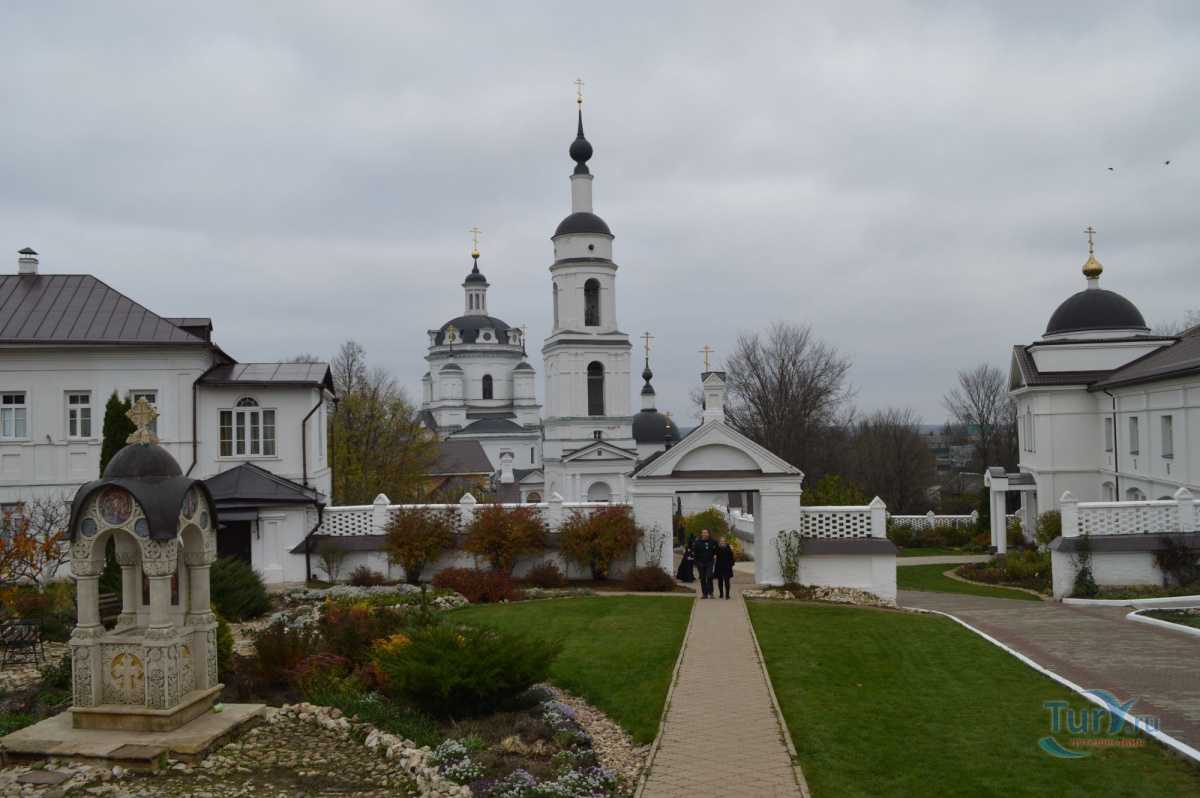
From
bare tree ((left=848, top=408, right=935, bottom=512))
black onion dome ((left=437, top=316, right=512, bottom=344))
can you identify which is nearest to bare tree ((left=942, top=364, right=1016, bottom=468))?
bare tree ((left=848, top=408, right=935, bottom=512))

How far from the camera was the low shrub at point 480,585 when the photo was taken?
66.3 feet

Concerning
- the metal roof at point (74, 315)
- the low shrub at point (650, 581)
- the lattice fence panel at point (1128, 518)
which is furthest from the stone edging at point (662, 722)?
the metal roof at point (74, 315)

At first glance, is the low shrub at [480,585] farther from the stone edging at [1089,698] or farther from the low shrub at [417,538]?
the stone edging at [1089,698]

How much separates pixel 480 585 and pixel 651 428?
47049mm

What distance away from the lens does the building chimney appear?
26.3 meters

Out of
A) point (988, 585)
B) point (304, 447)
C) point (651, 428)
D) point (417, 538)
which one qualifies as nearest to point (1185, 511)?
point (988, 585)

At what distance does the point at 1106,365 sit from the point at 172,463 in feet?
96.6

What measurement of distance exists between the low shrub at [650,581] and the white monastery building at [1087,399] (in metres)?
14.1

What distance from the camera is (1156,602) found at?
62.8 ft

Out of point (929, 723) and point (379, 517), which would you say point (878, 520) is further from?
point (929, 723)

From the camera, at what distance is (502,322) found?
301 ft

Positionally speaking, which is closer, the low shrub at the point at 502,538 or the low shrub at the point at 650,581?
the low shrub at the point at 650,581

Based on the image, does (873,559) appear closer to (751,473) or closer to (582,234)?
(751,473)

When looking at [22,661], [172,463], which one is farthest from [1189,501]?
[22,661]
